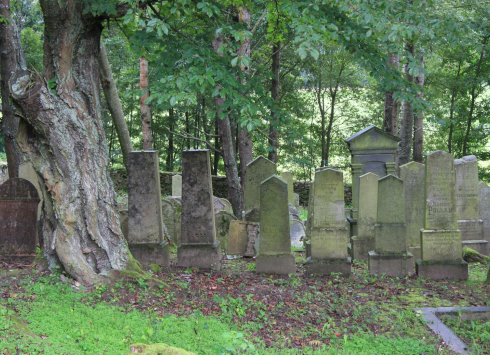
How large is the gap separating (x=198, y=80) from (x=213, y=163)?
24.5 metres

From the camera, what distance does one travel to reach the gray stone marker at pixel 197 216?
7.63 metres

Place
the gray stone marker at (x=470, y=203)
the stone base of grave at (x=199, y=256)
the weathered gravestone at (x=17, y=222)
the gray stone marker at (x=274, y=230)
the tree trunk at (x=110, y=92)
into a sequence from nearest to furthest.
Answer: the weathered gravestone at (x=17, y=222) → the gray stone marker at (x=274, y=230) → the stone base of grave at (x=199, y=256) → the tree trunk at (x=110, y=92) → the gray stone marker at (x=470, y=203)

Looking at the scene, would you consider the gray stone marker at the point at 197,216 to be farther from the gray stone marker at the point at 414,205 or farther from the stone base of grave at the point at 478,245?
the stone base of grave at the point at 478,245

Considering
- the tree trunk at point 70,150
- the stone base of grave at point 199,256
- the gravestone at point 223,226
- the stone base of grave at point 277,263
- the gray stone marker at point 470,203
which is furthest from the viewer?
the gravestone at point 223,226

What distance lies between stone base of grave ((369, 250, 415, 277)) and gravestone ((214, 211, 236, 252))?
336 cm

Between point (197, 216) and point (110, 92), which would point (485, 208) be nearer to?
point (197, 216)

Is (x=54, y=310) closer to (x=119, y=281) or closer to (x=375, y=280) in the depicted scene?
(x=119, y=281)

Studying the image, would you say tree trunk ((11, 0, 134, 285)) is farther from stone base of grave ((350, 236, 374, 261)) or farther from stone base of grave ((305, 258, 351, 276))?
stone base of grave ((350, 236, 374, 261))

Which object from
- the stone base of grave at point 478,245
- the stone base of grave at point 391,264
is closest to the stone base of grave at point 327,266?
the stone base of grave at point 391,264

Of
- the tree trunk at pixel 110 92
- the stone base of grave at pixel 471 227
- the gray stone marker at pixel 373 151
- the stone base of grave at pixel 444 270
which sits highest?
the tree trunk at pixel 110 92

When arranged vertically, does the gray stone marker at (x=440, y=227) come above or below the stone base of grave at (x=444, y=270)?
above

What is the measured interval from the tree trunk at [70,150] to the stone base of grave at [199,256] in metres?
1.69

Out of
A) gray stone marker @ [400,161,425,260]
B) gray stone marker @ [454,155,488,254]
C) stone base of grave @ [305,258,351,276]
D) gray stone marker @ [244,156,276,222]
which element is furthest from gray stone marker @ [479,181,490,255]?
gray stone marker @ [244,156,276,222]

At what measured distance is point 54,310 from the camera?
4820 mm
